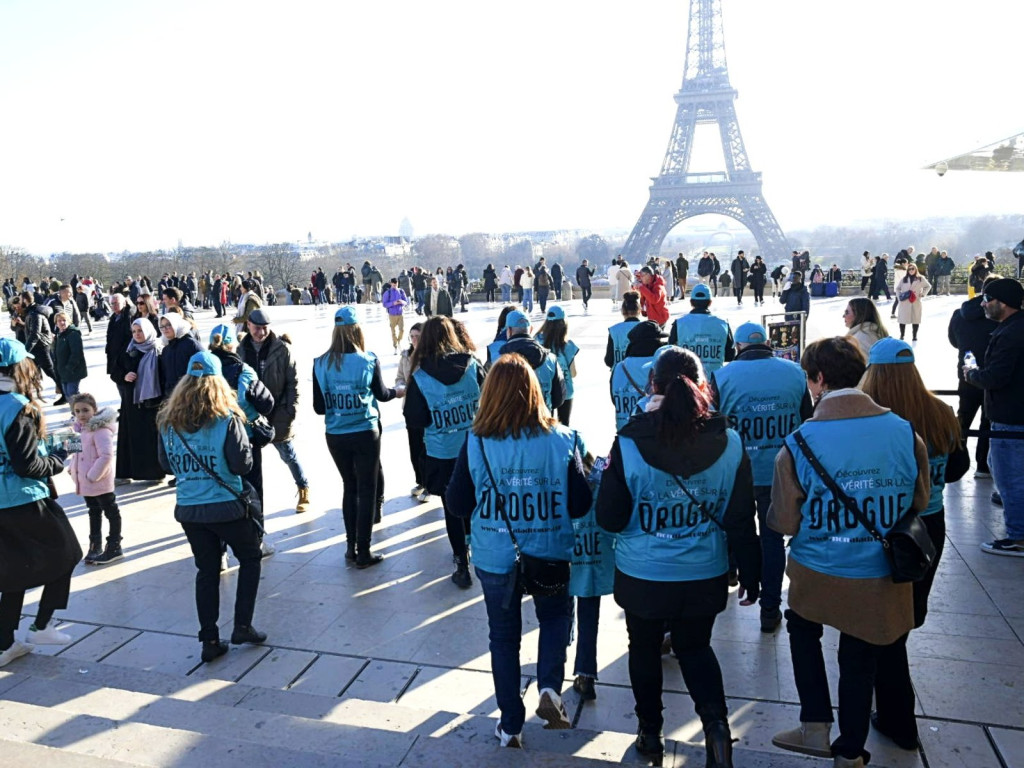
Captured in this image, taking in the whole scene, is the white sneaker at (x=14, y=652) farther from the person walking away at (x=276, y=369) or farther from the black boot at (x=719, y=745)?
the black boot at (x=719, y=745)

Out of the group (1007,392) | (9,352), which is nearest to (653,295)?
(1007,392)

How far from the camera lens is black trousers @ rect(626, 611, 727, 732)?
10.2 feet

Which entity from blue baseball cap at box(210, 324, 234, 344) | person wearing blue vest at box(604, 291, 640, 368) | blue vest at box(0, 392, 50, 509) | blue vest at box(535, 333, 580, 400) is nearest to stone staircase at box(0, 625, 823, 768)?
blue vest at box(0, 392, 50, 509)

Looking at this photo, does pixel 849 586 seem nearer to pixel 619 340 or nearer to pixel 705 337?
pixel 705 337

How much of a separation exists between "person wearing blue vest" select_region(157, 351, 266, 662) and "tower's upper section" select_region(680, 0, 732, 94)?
7451cm

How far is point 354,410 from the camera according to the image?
5543mm

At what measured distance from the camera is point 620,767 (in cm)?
298

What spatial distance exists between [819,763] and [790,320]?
258 inches

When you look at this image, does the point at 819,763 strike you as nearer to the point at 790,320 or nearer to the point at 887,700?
the point at 887,700

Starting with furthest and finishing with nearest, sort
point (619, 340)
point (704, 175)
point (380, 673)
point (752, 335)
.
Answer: point (704, 175), point (619, 340), point (752, 335), point (380, 673)

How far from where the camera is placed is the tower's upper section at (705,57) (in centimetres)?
7294

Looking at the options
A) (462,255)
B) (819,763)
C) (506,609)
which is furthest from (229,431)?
(462,255)

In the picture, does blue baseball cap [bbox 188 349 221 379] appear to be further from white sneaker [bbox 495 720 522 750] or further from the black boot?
the black boot

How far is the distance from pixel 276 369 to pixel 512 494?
3868mm
